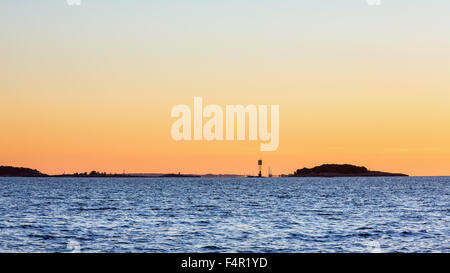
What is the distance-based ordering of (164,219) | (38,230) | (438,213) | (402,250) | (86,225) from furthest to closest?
(438,213), (164,219), (86,225), (38,230), (402,250)

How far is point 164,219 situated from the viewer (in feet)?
196

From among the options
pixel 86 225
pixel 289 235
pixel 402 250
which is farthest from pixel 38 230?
pixel 402 250
